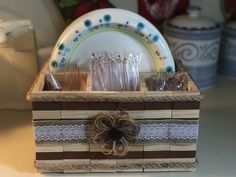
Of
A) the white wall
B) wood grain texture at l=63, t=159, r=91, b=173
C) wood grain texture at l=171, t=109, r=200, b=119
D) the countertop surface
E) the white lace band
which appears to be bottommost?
the countertop surface

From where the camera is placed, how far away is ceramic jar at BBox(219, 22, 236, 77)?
112 centimetres

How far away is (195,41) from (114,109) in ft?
1.47

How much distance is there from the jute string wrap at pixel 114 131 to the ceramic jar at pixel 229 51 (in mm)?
579

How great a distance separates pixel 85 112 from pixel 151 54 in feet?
0.66

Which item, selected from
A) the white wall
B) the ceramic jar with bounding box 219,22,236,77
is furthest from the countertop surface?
the white wall

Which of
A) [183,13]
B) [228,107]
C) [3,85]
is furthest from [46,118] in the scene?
[183,13]

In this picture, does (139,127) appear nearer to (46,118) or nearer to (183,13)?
(46,118)

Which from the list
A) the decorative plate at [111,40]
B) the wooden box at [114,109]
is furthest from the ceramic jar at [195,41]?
the wooden box at [114,109]

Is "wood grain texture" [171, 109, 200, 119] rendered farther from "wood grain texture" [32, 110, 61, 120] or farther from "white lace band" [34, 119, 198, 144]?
"wood grain texture" [32, 110, 61, 120]

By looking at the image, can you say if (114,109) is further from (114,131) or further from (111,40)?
(111,40)

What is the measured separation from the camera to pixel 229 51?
3.72 ft

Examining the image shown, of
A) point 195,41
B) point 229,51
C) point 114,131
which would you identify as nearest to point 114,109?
point 114,131

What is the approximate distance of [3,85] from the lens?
2.99 feet

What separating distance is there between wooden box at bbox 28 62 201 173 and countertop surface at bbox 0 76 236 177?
0.06 ft
